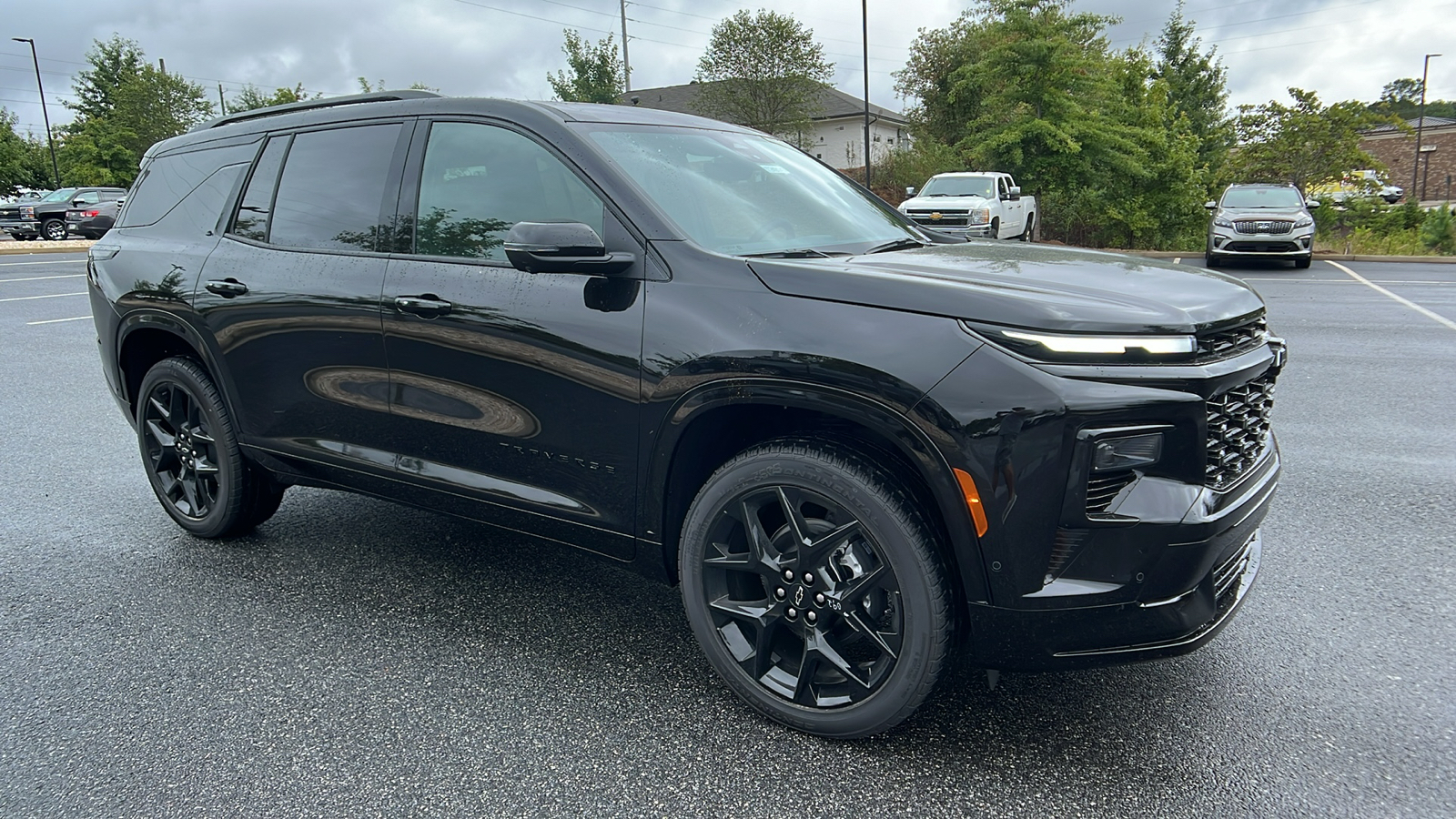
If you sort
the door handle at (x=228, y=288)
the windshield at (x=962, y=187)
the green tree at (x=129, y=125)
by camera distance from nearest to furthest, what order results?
the door handle at (x=228, y=288)
the windshield at (x=962, y=187)
the green tree at (x=129, y=125)

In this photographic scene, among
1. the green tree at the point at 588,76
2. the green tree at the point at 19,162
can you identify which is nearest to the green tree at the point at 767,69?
the green tree at the point at 588,76

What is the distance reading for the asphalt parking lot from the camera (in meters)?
2.42

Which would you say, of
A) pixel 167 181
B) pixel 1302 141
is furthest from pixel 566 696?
pixel 1302 141

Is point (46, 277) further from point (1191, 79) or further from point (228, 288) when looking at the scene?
point (1191, 79)

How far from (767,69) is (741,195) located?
45.0 m

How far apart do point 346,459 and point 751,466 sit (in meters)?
1.82

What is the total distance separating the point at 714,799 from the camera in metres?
2.40

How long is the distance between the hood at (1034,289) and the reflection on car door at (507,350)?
0.59 meters

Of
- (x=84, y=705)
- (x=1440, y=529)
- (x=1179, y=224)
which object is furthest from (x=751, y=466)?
(x=1179, y=224)

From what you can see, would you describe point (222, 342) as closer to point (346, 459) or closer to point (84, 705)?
point (346, 459)

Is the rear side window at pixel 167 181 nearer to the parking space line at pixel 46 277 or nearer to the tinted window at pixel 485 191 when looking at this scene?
the tinted window at pixel 485 191

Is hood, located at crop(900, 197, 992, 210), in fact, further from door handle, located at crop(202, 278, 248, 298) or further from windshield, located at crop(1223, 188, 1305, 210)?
door handle, located at crop(202, 278, 248, 298)

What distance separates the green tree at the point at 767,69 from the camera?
149 feet

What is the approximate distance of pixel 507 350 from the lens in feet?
9.89
